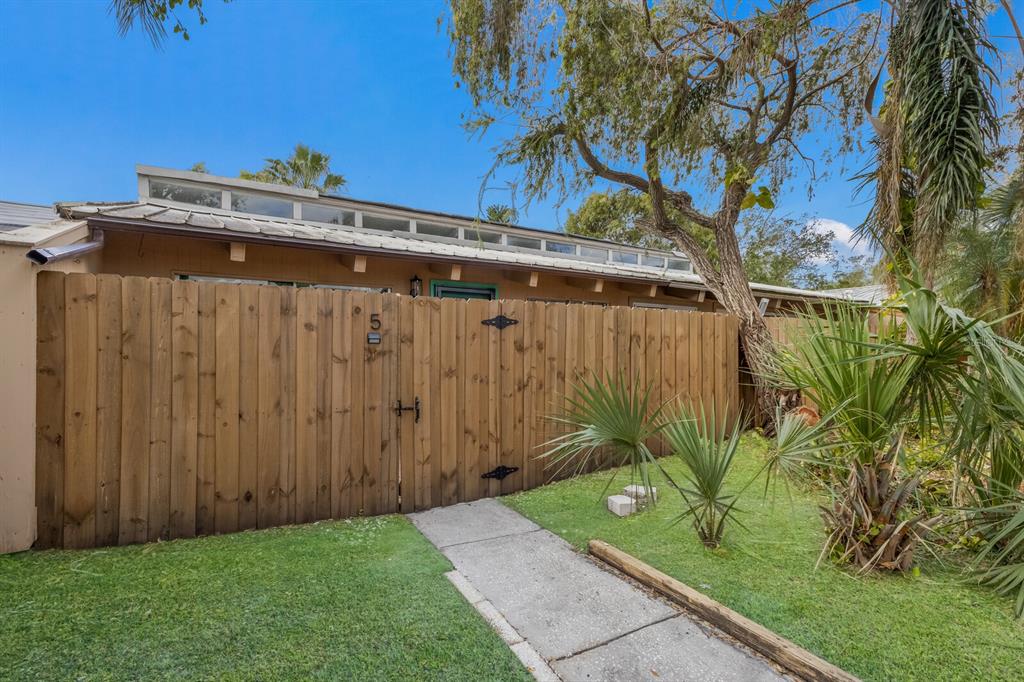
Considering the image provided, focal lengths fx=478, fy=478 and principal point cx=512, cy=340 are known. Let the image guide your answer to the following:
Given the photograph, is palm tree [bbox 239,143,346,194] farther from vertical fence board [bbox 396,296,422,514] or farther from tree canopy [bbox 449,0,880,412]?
vertical fence board [bbox 396,296,422,514]

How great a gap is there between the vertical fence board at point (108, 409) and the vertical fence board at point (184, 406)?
29 centimetres

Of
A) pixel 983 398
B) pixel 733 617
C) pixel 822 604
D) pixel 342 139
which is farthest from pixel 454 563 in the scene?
pixel 342 139

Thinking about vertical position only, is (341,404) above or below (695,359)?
below

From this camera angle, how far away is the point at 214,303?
3.39 meters

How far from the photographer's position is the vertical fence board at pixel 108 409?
307 centimetres

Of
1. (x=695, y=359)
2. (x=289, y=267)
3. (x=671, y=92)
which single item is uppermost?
(x=671, y=92)

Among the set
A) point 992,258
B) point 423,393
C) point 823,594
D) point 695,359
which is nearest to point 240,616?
point 423,393

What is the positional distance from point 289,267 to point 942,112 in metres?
7.66

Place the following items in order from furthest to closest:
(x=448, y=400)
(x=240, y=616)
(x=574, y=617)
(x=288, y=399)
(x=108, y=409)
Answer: (x=448, y=400)
(x=288, y=399)
(x=108, y=409)
(x=574, y=617)
(x=240, y=616)

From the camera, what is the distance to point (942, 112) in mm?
4875

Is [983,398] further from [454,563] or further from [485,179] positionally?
[485,179]

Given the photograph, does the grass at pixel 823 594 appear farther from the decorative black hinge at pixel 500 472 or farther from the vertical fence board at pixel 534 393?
the vertical fence board at pixel 534 393

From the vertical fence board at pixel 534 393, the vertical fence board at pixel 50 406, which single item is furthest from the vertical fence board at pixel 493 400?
the vertical fence board at pixel 50 406

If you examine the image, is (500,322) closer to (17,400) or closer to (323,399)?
(323,399)
